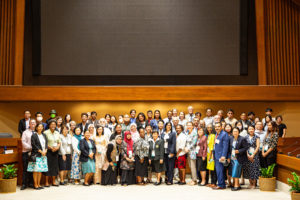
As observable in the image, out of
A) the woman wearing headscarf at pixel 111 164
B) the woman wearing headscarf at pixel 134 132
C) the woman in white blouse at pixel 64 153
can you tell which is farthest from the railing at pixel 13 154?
the woman wearing headscarf at pixel 134 132

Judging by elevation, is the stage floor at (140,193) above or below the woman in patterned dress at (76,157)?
below

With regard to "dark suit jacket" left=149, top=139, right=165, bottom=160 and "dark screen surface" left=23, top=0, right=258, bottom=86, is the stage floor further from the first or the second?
"dark screen surface" left=23, top=0, right=258, bottom=86

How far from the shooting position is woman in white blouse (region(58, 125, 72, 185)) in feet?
26.0

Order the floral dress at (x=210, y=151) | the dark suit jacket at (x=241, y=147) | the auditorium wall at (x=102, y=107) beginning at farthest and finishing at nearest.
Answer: the auditorium wall at (x=102, y=107) → the floral dress at (x=210, y=151) → the dark suit jacket at (x=241, y=147)

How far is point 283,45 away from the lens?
10688 millimetres

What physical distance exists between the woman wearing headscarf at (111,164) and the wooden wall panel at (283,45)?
213 inches

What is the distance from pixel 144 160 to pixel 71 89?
3664 mm

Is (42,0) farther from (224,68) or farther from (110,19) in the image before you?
(224,68)

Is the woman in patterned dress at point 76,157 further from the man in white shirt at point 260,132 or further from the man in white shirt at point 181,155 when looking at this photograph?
the man in white shirt at point 260,132

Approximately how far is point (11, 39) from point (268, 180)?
8.23m

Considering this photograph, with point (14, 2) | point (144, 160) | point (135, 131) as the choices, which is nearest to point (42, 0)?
point (14, 2)

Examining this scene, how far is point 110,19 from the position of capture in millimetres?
10633

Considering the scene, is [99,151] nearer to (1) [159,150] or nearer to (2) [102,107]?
(1) [159,150]

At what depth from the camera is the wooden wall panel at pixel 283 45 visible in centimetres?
1066
